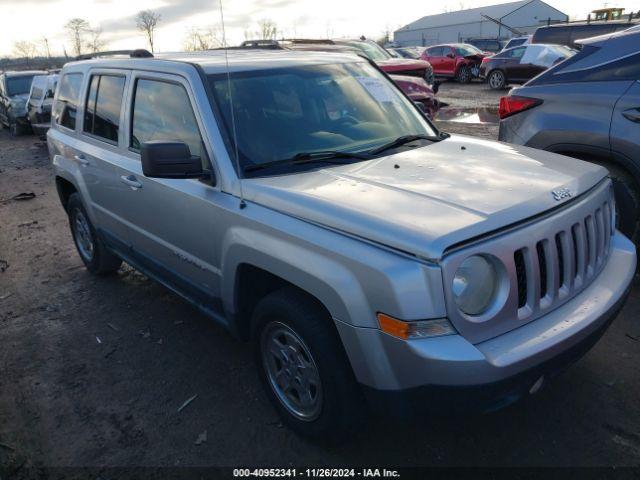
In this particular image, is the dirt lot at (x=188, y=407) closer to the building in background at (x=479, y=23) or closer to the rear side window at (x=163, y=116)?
the rear side window at (x=163, y=116)

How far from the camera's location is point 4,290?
203 inches

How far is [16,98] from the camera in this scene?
17.1 metres

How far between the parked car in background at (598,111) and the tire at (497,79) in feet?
53.1

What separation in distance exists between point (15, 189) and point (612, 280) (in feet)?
32.2

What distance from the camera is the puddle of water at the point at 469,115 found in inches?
505

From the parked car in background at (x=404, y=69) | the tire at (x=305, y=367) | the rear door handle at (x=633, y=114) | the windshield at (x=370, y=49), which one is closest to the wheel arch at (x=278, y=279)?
the tire at (x=305, y=367)

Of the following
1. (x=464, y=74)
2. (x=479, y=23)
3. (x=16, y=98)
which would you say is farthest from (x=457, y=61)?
(x=479, y=23)

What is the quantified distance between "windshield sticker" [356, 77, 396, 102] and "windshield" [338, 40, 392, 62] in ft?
29.0

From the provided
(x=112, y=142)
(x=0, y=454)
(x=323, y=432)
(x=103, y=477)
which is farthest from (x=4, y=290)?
(x=323, y=432)

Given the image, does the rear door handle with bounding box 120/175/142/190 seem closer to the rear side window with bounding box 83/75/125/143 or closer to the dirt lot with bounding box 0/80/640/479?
the rear side window with bounding box 83/75/125/143

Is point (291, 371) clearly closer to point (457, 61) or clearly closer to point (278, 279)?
point (278, 279)

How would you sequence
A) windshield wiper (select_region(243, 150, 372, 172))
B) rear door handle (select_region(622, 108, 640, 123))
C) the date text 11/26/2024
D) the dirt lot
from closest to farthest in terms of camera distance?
the date text 11/26/2024, the dirt lot, windshield wiper (select_region(243, 150, 372, 172)), rear door handle (select_region(622, 108, 640, 123))

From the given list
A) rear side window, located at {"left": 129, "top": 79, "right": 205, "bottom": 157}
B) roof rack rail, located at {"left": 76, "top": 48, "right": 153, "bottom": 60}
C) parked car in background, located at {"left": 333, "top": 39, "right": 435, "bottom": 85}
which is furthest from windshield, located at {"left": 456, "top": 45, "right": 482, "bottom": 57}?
rear side window, located at {"left": 129, "top": 79, "right": 205, "bottom": 157}

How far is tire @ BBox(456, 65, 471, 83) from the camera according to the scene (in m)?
23.7
